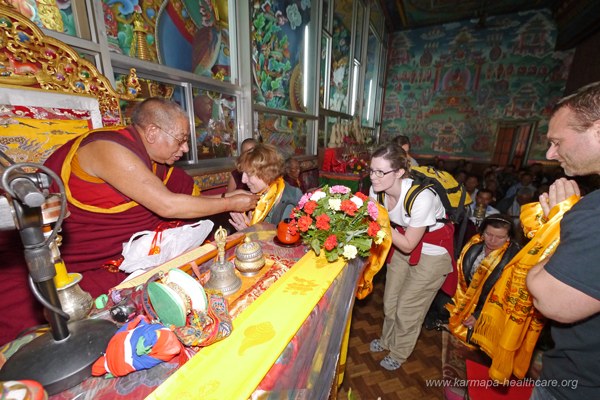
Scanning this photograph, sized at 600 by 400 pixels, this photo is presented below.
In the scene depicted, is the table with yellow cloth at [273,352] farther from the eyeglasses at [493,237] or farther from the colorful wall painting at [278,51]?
the colorful wall painting at [278,51]

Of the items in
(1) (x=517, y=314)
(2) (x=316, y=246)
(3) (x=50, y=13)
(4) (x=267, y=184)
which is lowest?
(1) (x=517, y=314)

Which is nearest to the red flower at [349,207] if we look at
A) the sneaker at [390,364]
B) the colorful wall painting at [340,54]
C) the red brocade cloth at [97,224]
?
the red brocade cloth at [97,224]

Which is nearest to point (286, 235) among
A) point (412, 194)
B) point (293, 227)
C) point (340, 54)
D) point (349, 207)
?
point (293, 227)

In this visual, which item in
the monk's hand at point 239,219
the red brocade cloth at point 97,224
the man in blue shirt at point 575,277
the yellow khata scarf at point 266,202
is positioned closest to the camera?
the man in blue shirt at point 575,277

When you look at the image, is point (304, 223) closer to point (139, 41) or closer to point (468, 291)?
point (468, 291)

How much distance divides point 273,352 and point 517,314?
64.4 inches

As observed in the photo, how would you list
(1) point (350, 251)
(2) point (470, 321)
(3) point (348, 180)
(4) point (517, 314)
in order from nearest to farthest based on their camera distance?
(1) point (350, 251) < (4) point (517, 314) < (2) point (470, 321) < (3) point (348, 180)

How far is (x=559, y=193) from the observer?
4.37 feet

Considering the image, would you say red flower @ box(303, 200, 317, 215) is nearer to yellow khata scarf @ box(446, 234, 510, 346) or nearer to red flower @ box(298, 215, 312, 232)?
red flower @ box(298, 215, 312, 232)

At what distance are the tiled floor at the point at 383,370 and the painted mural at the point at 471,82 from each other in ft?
34.7

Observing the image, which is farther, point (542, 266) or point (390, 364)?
point (390, 364)

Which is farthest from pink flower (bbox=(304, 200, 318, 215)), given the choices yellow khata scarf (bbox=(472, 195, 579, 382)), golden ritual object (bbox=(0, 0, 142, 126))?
golden ritual object (bbox=(0, 0, 142, 126))

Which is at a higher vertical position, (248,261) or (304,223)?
(304,223)

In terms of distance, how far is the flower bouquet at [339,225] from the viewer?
1.36m
